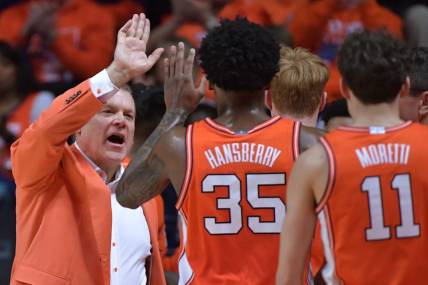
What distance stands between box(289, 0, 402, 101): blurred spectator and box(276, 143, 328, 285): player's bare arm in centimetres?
363

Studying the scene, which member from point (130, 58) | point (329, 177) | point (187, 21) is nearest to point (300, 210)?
point (329, 177)

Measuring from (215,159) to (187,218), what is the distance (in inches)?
9.8

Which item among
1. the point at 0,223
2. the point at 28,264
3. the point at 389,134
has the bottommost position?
the point at 0,223

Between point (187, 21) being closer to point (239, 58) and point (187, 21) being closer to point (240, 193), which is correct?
point (239, 58)

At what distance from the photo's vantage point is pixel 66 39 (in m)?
7.33

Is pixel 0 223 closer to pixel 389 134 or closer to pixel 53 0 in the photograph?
pixel 53 0

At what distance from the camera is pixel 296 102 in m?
3.90

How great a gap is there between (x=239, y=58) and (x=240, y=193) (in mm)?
446

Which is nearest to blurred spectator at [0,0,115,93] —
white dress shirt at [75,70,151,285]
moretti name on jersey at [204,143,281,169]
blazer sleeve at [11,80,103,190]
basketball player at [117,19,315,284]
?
white dress shirt at [75,70,151,285]

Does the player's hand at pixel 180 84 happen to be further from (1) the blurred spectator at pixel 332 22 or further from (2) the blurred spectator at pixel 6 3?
(2) the blurred spectator at pixel 6 3

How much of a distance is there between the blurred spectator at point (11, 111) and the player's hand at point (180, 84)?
9.37ft

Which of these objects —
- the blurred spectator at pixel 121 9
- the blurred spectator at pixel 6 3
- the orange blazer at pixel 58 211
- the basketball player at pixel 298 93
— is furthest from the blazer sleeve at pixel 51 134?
the blurred spectator at pixel 6 3

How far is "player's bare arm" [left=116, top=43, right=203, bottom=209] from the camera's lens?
3525mm

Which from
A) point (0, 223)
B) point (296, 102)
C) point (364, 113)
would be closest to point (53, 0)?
point (0, 223)
